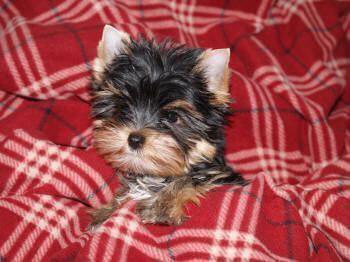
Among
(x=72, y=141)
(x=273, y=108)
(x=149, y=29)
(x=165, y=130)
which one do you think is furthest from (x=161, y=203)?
(x=149, y=29)

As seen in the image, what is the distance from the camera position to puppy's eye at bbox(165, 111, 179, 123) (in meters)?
3.15

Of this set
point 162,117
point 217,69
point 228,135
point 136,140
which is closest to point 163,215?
point 136,140

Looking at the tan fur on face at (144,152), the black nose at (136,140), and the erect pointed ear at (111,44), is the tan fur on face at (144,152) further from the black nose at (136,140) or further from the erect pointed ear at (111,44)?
the erect pointed ear at (111,44)

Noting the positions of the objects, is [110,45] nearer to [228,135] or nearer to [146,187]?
[146,187]

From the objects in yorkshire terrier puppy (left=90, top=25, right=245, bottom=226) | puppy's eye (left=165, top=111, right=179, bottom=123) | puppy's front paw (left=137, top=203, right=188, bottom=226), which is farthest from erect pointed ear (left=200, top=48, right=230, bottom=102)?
puppy's front paw (left=137, top=203, right=188, bottom=226)

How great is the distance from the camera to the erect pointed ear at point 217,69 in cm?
307

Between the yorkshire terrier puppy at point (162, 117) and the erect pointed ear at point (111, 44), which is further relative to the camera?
the erect pointed ear at point (111, 44)

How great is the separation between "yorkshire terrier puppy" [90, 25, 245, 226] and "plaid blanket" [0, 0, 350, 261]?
0.22 metres

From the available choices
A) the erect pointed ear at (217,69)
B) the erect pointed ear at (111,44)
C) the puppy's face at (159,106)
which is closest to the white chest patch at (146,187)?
the puppy's face at (159,106)

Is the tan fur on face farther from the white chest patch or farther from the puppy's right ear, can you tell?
the puppy's right ear

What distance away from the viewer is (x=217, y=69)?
315cm

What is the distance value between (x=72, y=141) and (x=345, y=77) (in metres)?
3.18

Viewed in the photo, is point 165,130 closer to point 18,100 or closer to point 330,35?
point 18,100

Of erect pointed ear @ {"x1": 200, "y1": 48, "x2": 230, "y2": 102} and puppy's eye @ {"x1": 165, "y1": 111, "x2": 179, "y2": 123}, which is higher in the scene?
erect pointed ear @ {"x1": 200, "y1": 48, "x2": 230, "y2": 102}
